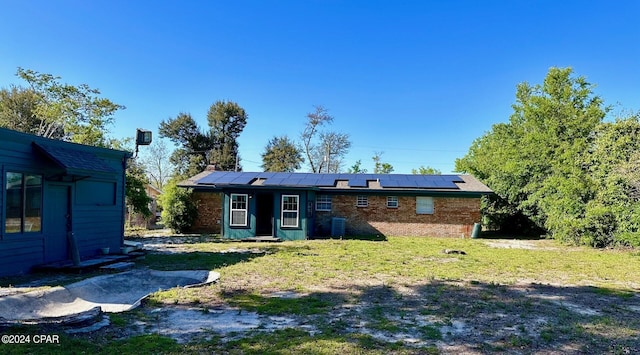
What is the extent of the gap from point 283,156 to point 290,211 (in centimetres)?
2189

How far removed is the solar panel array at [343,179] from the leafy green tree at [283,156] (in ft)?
54.3

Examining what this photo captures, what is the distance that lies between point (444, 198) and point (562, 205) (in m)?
4.83

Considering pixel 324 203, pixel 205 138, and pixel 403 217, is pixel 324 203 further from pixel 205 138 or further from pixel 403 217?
pixel 205 138

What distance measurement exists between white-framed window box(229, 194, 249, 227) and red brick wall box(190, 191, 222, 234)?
2849mm

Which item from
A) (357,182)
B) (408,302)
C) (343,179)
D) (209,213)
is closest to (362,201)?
(357,182)

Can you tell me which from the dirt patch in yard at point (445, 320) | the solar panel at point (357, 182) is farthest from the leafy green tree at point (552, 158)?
the dirt patch in yard at point (445, 320)

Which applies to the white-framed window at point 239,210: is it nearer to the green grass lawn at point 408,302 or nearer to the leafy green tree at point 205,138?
the green grass lawn at point 408,302

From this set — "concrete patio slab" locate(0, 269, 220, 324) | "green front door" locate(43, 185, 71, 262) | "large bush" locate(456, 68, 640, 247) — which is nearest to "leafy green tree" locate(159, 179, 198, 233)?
"green front door" locate(43, 185, 71, 262)

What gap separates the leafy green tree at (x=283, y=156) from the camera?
123 ft

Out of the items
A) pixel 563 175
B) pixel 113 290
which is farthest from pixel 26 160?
pixel 563 175

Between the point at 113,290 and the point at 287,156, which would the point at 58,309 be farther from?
the point at 287,156

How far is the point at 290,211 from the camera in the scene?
16250 mm

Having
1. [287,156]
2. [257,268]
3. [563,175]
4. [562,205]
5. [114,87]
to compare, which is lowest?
[257,268]

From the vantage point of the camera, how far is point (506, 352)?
398cm
